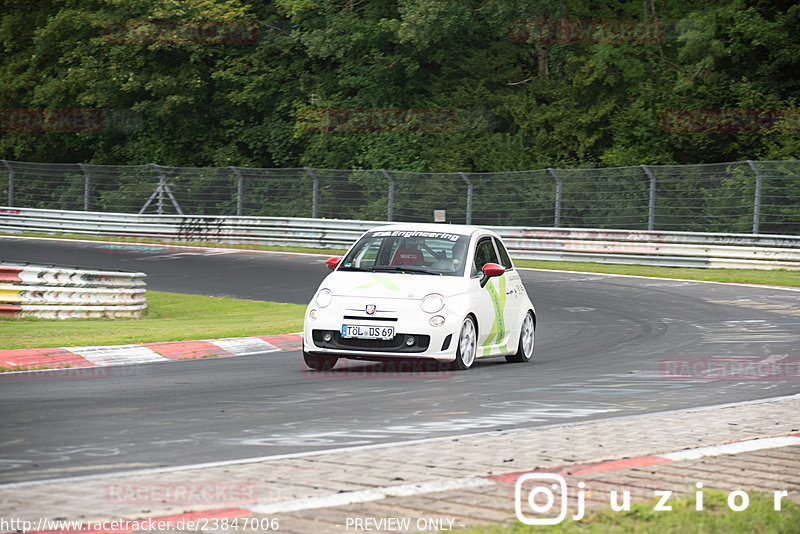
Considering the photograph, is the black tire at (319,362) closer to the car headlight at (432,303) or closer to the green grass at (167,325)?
the car headlight at (432,303)

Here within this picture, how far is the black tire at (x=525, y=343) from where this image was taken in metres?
13.1

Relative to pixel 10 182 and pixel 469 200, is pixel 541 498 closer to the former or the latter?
pixel 469 200

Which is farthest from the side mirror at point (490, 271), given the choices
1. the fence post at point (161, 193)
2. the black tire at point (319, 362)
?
the fence post at point (161, 193)

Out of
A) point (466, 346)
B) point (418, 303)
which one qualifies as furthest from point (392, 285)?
point (466, 346)

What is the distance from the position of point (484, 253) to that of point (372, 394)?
139 inches

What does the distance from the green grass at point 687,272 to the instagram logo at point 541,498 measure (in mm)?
19336

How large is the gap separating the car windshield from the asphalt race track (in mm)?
1072

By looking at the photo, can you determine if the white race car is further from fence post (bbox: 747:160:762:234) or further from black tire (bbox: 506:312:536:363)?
fence post (bbox: 747:160:762:234)

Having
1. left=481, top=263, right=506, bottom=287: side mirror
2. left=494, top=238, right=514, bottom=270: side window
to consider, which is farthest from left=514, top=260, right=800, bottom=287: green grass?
left=481, top=263, right=506, bottom=287: side mirror

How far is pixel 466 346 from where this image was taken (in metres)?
11.8

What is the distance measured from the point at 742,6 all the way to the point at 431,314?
2729cm

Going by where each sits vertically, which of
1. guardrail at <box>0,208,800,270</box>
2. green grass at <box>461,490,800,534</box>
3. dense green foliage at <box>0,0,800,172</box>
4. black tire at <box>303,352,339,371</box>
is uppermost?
dense green foliage at <box>0,0,800,172</box>

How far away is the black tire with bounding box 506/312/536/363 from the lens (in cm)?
1309

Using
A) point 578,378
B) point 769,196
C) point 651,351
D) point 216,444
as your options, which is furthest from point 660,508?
point 769,196
